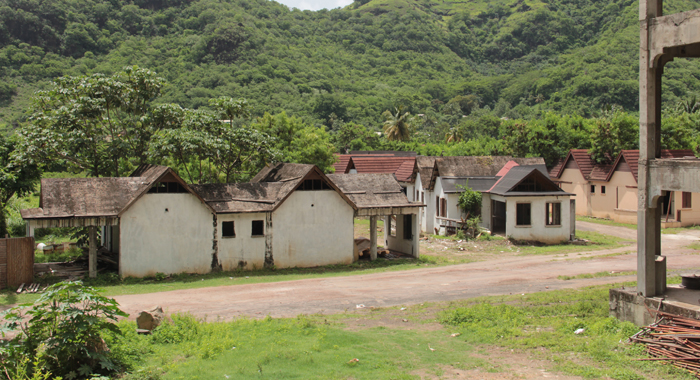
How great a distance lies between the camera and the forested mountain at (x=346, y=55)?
85.6m

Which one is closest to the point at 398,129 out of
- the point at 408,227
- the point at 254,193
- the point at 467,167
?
the point at 467,167

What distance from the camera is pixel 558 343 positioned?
39.4 feet

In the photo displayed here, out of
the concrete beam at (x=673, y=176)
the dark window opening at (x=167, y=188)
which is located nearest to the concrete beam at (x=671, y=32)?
the concrete beam at (x=673, y=176)

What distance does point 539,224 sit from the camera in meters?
31.1

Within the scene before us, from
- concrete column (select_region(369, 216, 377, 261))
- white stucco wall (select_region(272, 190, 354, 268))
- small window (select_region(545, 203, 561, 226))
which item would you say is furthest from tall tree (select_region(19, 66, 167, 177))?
small window (select_region(545, 203, 561, 226))

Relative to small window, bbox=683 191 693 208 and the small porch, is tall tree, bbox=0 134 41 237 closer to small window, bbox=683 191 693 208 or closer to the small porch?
the small porch

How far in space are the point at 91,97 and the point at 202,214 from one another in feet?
30.5

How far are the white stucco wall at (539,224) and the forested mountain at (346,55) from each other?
53.8 m

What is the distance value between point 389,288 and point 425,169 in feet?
67.8

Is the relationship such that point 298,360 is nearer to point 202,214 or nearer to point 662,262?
point 662,262

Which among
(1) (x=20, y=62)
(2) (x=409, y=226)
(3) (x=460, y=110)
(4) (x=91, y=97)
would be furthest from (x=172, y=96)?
(3) (x=460, y=110)

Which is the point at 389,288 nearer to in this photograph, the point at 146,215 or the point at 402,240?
the point at 402,240

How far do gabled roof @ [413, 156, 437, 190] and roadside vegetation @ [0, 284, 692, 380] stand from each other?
22.8m

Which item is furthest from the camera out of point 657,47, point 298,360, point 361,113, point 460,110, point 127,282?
point 460,110
